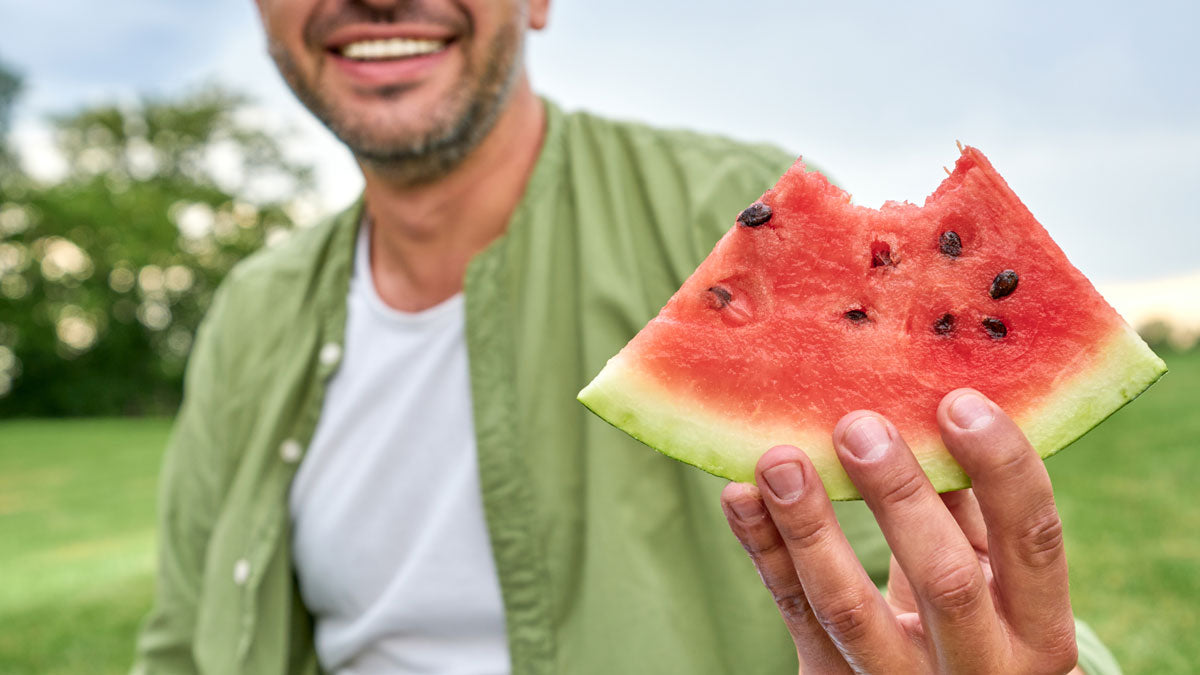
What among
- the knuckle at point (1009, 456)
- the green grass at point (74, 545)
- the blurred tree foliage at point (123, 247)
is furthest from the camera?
the blurred tree foliage at point (123, 247)

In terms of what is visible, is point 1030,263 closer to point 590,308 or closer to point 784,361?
point 784,361

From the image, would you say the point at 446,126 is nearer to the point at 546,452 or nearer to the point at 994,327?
the point at 546,452

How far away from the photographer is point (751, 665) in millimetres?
1896

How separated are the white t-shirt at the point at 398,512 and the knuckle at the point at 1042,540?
1249 mm

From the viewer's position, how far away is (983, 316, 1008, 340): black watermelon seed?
1.36 m

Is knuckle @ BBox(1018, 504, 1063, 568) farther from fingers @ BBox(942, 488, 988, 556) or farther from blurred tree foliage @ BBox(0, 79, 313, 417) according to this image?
blurred tree foliage @ BBox(0, 79, 313, 417)

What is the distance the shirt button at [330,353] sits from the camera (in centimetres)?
251

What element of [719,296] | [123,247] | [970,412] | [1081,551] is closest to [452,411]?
[719,296]

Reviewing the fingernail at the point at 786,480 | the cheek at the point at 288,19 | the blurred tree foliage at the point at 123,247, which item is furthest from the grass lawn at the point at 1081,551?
the blurred tree foliage at the point at 123,247

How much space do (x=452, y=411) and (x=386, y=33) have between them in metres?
0.99

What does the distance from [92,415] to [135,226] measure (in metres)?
6.71

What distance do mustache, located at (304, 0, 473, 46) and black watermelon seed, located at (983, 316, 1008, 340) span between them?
1.57 metres

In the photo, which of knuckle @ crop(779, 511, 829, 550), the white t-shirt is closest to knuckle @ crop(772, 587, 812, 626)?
knuckle @ crop(779, 511, 829, 550)

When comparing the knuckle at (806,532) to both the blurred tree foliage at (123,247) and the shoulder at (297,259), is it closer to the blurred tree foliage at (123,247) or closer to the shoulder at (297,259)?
the shoulder at (297,259)
